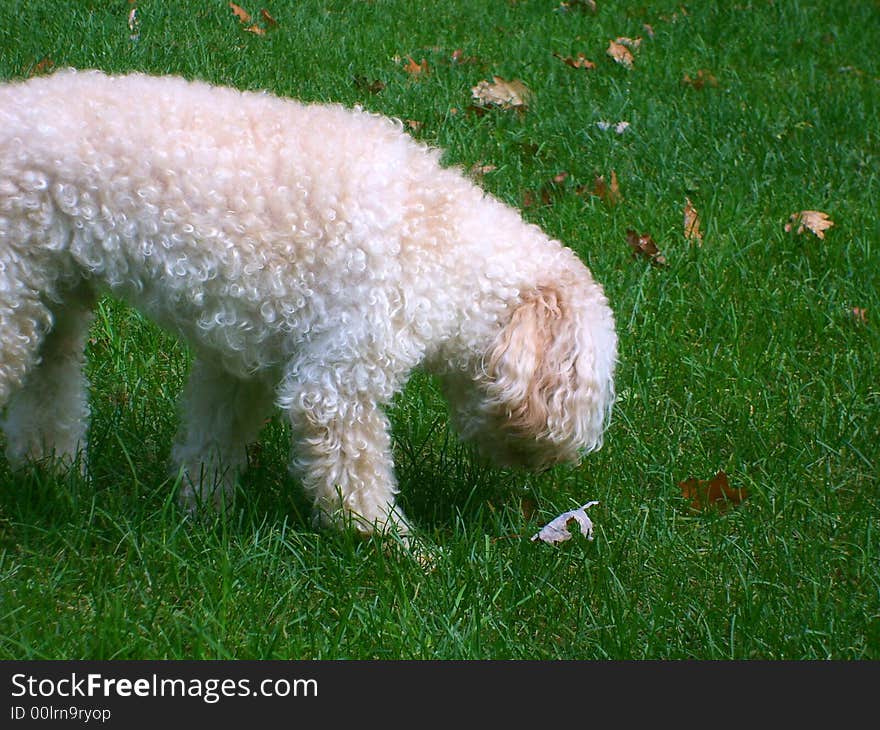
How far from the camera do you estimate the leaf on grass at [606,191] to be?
4906 mm

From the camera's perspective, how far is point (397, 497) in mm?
3258

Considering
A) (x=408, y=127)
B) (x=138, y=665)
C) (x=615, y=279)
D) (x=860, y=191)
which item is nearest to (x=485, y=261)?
(x=138, y=665)

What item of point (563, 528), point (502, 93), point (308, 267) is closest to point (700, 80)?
point (502, 93)

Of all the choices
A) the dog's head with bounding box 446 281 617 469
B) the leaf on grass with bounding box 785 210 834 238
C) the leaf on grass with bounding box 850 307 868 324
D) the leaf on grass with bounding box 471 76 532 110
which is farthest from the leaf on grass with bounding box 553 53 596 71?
the dog's head with bounding box 446 281 617 469

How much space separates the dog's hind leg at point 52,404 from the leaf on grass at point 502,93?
3138 millimetres

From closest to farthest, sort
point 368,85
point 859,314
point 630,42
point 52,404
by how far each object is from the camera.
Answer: point 52,404
point 859,314
point 368,85
point 630,42

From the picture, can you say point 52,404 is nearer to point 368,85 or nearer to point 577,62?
point 368,85

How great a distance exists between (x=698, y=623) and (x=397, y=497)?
1002 mm

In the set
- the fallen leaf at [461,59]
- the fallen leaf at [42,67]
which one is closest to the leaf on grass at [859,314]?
the fallen leaf at [461,59]

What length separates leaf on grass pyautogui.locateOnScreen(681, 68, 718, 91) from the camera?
6.34 m

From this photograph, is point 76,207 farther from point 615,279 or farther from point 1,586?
point 615,279

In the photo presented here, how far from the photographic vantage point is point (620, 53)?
664 cm

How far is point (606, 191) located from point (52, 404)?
2.72m

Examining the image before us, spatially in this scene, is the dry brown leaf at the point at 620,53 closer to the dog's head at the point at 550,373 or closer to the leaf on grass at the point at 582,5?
the leaf on grass at the point at 582,5
